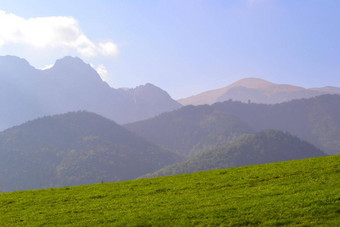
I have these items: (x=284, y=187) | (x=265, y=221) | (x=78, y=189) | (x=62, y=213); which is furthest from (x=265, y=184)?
(x=78, y=189)

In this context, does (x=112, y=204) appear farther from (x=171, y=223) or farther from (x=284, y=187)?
(x=284, y=187)

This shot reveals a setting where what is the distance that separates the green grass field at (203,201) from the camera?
19000 mm

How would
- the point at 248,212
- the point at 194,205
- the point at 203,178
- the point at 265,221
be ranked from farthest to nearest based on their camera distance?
the point at 203,178 → the point at 194,205 → the point at 248,212 → the point at 265,221

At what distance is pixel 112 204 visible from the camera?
82.3 ft

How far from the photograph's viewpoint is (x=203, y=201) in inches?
896

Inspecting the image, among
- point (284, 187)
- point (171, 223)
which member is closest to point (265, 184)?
point (284, 187)

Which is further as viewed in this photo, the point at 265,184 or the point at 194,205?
the point at 265,184

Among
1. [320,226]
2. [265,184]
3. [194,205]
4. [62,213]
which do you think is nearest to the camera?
[320,226]

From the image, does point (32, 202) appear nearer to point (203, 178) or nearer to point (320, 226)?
point (203, 178)

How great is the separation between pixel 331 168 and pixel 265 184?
5.87 m

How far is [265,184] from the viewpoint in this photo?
2611 centimetres

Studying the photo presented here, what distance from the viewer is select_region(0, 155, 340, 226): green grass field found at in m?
19.0

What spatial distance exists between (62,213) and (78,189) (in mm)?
9135

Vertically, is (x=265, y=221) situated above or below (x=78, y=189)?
below
